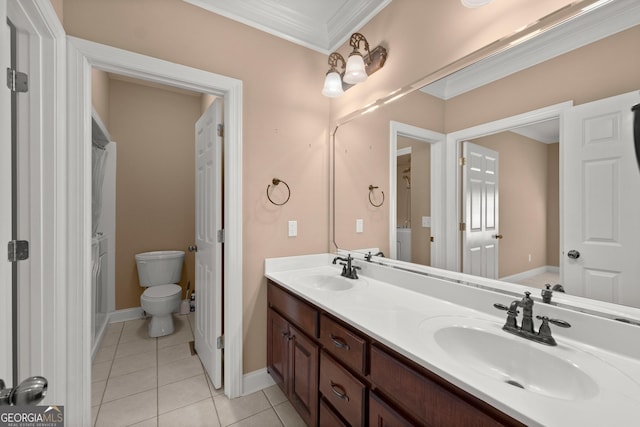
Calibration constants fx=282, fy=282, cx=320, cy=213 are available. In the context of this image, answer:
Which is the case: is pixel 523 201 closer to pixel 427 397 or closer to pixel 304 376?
pixel 427 397

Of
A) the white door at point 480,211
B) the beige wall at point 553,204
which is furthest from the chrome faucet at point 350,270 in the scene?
the beige wall at point 553,204

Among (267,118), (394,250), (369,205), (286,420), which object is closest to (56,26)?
(267,118)

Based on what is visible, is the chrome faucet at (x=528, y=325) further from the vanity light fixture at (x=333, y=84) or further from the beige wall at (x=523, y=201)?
the vanity light fixture at (x=333, y=84)

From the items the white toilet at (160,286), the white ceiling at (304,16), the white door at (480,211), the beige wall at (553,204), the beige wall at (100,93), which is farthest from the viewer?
the white toilet at (160,286)

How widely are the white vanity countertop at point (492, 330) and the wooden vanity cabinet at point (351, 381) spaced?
1.8 inches

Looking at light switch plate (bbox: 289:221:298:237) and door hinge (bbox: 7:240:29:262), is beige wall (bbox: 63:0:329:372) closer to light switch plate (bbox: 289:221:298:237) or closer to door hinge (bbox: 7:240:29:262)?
light switch plate (bbox: 289:221:298:237)

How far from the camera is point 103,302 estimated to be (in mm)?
2771

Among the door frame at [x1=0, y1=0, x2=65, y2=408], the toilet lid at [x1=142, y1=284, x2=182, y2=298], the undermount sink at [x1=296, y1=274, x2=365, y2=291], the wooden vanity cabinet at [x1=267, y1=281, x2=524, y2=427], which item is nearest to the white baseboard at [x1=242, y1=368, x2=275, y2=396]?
the wooden vanity cabinet at [x1=267, y1=281, x2=524, y2=427]

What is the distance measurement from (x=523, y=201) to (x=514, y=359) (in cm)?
60

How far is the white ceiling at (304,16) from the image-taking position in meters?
1.80

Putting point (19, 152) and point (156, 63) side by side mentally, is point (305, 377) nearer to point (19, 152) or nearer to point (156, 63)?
point (19, 152)

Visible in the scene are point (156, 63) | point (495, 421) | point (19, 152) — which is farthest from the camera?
point (156, 63)

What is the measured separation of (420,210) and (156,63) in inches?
67.3

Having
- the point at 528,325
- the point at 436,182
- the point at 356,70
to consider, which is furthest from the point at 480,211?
the point at 356,70
